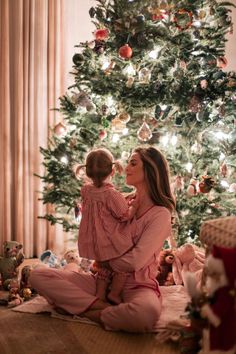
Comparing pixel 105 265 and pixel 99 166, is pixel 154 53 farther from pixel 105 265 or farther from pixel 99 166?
pixel 105 265

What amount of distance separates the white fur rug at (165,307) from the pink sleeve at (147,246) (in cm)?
32

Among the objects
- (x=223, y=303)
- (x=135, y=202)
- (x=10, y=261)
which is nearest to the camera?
(x=223, y=303)

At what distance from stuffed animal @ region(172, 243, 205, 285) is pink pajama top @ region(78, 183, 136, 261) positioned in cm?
65

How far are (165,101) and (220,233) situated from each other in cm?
156

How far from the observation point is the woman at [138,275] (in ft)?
8.16

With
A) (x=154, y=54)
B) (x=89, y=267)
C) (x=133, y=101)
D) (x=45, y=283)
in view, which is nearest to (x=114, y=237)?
(x=45, y=283)

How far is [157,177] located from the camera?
8.91 feet

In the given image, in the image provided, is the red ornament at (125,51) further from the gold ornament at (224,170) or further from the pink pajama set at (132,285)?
the pink pajama set at (132,285)

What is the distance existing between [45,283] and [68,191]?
0.99m

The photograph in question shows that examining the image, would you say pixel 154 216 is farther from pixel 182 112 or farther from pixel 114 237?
pixel 182 112

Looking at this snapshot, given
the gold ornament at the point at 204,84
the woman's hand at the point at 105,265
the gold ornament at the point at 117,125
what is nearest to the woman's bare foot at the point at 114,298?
the woman's hand at the point at 105,265

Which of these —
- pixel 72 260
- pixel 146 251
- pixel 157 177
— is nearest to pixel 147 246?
pixel 146 251

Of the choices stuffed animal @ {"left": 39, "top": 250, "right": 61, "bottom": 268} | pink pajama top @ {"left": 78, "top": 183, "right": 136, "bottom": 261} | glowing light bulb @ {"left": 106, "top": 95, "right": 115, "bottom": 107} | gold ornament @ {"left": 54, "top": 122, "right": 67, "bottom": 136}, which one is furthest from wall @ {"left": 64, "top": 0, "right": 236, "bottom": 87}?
pink pajama top @ {"left": 78, "top": 183, "right": 136, "bottom": 261}

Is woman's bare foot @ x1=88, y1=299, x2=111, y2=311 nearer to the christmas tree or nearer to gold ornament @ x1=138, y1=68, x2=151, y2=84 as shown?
the christmas tree
